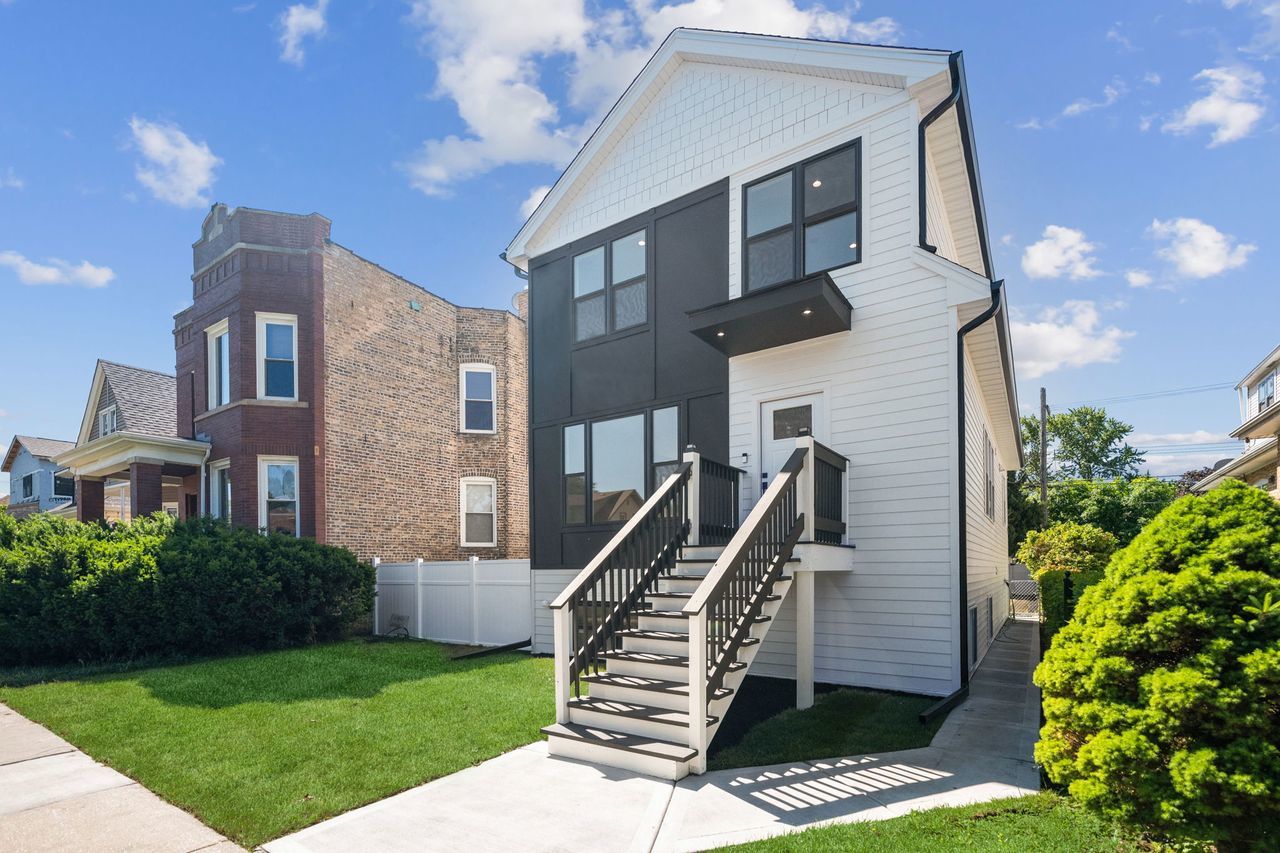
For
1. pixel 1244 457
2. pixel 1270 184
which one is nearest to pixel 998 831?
pixel 1270 184

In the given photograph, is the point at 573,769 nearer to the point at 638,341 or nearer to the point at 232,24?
the point at 638,341

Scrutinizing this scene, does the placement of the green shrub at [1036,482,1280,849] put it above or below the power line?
below

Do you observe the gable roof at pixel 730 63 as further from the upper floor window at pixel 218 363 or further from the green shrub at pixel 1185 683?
the upper floor window at pixel 218 363

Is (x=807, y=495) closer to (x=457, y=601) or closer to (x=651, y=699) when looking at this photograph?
(x=651, y=699)

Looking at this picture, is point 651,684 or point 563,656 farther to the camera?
point 563,656

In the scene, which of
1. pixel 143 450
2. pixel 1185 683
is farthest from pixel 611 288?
pixel 143 450

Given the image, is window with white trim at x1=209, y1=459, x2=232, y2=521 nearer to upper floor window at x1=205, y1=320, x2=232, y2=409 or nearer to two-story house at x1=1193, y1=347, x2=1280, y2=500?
upper floor window at x1=205, y1=320, x2=232, y2=409

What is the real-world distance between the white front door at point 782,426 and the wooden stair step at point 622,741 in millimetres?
Answer: 3613

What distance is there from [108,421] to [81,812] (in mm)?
17888

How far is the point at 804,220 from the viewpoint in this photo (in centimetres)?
816

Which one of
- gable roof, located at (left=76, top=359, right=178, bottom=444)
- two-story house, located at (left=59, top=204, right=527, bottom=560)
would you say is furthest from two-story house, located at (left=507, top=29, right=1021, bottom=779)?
gable roof, located at (left=76, top=359, right=178, bottom=444)

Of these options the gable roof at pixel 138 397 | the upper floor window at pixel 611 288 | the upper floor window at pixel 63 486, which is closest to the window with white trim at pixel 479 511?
the gable roof at pixel 138 397

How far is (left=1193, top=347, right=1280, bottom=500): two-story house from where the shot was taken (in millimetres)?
11602

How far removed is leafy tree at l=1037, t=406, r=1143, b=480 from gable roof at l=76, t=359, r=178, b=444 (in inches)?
1899
